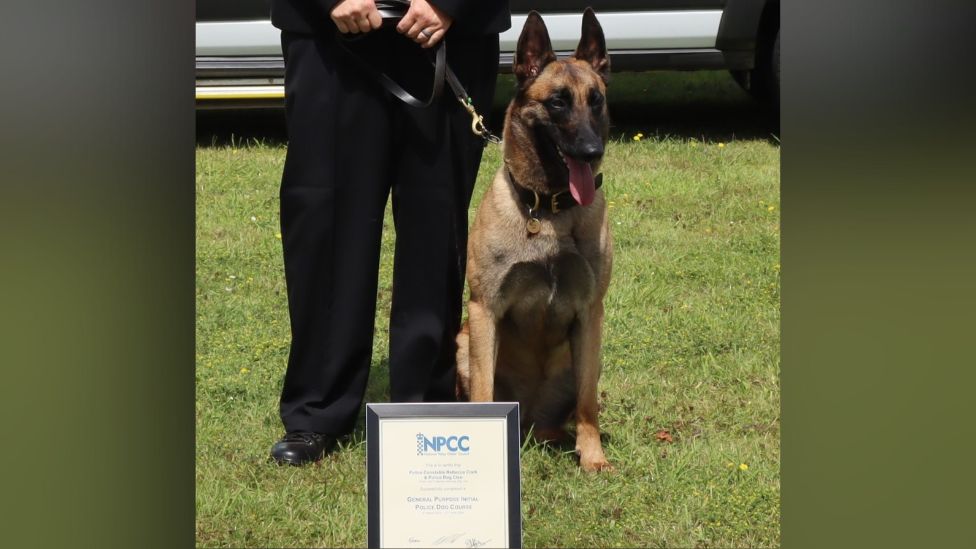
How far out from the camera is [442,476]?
2074 mm

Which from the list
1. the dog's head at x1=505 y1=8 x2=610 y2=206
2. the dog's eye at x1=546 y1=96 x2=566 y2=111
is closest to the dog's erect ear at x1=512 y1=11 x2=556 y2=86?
the dog's head at x1=505 y1=8 x2=610 y2=206

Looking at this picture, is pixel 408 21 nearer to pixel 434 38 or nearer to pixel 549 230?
pixel 434 38

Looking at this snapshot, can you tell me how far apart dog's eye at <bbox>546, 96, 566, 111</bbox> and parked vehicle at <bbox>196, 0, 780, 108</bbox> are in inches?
153

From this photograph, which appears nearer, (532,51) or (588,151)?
(588,151)

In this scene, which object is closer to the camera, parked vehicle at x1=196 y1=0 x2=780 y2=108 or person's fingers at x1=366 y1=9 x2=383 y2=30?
person's fingers at x1=366 y1=9 x2=383 y2=30

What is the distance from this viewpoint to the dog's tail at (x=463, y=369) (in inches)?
124

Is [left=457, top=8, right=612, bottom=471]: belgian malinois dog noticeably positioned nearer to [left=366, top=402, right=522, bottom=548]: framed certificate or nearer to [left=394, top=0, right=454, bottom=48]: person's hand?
[left=394, top=0, right=454, bottom=48]: person's hand

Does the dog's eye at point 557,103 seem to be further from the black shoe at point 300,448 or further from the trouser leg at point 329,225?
the black shoe at point 300,448

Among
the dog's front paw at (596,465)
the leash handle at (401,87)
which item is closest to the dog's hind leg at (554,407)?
the dog's front paw at (596,465)

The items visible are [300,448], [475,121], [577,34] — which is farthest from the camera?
[577,34]

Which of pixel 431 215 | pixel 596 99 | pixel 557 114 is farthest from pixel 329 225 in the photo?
pixel 596 99

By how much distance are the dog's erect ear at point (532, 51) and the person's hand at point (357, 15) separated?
1.39ft

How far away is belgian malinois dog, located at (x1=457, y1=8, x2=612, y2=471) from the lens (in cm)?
290

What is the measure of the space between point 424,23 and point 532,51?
0.36m
